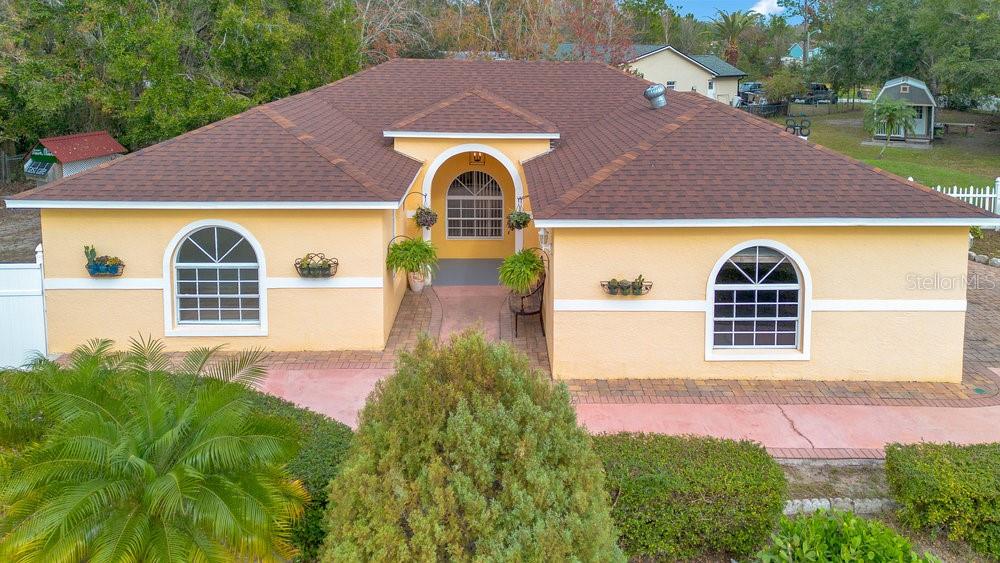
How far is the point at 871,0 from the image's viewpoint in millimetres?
60812

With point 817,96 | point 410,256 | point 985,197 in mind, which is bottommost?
point 410,256

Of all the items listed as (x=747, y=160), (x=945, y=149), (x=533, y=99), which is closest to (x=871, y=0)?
(x=945, y=149)

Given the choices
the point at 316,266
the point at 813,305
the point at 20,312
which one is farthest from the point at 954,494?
the point at 20,312

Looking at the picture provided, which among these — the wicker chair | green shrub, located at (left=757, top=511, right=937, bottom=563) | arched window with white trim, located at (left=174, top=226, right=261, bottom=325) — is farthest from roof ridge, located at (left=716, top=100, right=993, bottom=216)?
arched window with white trim, located at (left=174, top=226, right=261, bottom=325)

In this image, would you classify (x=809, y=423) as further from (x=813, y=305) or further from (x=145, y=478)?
(x=145, y=478)

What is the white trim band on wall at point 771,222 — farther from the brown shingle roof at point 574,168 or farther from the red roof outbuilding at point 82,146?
the red roof outbuilding at point 82,146

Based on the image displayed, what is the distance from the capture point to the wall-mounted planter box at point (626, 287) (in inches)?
470

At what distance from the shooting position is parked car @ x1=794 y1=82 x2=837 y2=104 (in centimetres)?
6103

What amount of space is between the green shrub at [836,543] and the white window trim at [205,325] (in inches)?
348

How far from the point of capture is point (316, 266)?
42.6ft

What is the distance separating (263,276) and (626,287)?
5636 mm

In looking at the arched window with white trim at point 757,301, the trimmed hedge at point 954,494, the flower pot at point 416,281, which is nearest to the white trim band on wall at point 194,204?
the flower pot at point 416,281

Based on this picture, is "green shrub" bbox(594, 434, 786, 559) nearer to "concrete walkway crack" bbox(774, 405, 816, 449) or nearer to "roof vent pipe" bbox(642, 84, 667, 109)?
"concrete walkway crack" bbox(774, 405, 816, 449)

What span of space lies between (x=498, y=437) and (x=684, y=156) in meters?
8.79
